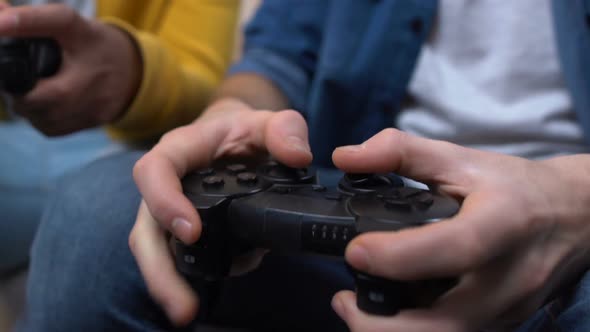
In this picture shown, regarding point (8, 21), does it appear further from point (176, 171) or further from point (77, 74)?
point (176, 171)

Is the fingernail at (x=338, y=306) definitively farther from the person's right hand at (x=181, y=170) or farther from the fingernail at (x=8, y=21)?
the fingernail at (x=8, y=21)

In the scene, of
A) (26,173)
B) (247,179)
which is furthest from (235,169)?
(26,173)

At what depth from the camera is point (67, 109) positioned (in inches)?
18.5

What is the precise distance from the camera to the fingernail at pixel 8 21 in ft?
1.27

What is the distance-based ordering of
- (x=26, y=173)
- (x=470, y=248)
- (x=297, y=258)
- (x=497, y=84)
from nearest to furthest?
(x=470, y=248) < (x=297, y=258) < (x=497, y=84) < (x=26, y=173)

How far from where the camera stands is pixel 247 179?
0.27 m

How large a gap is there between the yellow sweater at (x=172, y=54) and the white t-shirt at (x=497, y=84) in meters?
0.20

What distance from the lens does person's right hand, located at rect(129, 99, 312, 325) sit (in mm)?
253

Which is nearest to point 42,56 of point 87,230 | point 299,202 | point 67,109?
point 67,109

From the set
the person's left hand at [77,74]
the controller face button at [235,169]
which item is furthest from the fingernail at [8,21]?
the controller face button at [235,169]

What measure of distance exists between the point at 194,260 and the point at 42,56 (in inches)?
10.0

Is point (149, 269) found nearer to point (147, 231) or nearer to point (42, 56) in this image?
point (147, 231)

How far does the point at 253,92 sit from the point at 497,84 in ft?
0.61

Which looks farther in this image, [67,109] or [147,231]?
[67,109]
